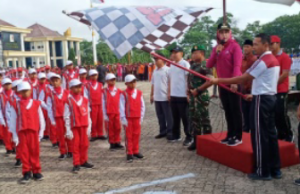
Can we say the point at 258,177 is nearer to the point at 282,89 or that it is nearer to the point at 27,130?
the point at 282,89

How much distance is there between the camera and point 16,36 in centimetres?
5734

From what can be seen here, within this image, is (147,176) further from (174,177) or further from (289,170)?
(289,170)

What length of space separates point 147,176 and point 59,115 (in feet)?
7.53

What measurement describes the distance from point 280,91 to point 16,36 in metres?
59.2

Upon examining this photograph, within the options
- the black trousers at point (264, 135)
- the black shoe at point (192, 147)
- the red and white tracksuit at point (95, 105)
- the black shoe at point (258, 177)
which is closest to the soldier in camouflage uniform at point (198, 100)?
the black shoe at point (192, 147)

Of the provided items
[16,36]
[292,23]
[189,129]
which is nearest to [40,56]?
[16,36]

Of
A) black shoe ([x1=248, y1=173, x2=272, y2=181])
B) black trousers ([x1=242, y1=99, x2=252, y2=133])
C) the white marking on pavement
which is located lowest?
the white marking on pavement

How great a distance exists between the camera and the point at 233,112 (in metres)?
4.99

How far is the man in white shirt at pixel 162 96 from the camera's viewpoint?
6941mm

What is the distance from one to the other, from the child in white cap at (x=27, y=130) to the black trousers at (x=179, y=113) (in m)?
2.76

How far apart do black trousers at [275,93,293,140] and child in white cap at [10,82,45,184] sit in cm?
393

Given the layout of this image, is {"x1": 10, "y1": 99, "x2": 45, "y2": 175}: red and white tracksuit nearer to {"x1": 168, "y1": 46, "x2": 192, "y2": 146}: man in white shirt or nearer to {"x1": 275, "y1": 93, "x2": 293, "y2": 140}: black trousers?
{"x1": 168, "y1": 46, "x2": 192, "y2": 146}: man in white shirt

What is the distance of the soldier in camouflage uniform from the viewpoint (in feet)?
18.7

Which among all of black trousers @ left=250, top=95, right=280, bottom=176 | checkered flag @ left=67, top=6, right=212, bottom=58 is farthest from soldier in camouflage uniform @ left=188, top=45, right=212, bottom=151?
black trousers @ left=250, top=95, right=280, bottom=176
